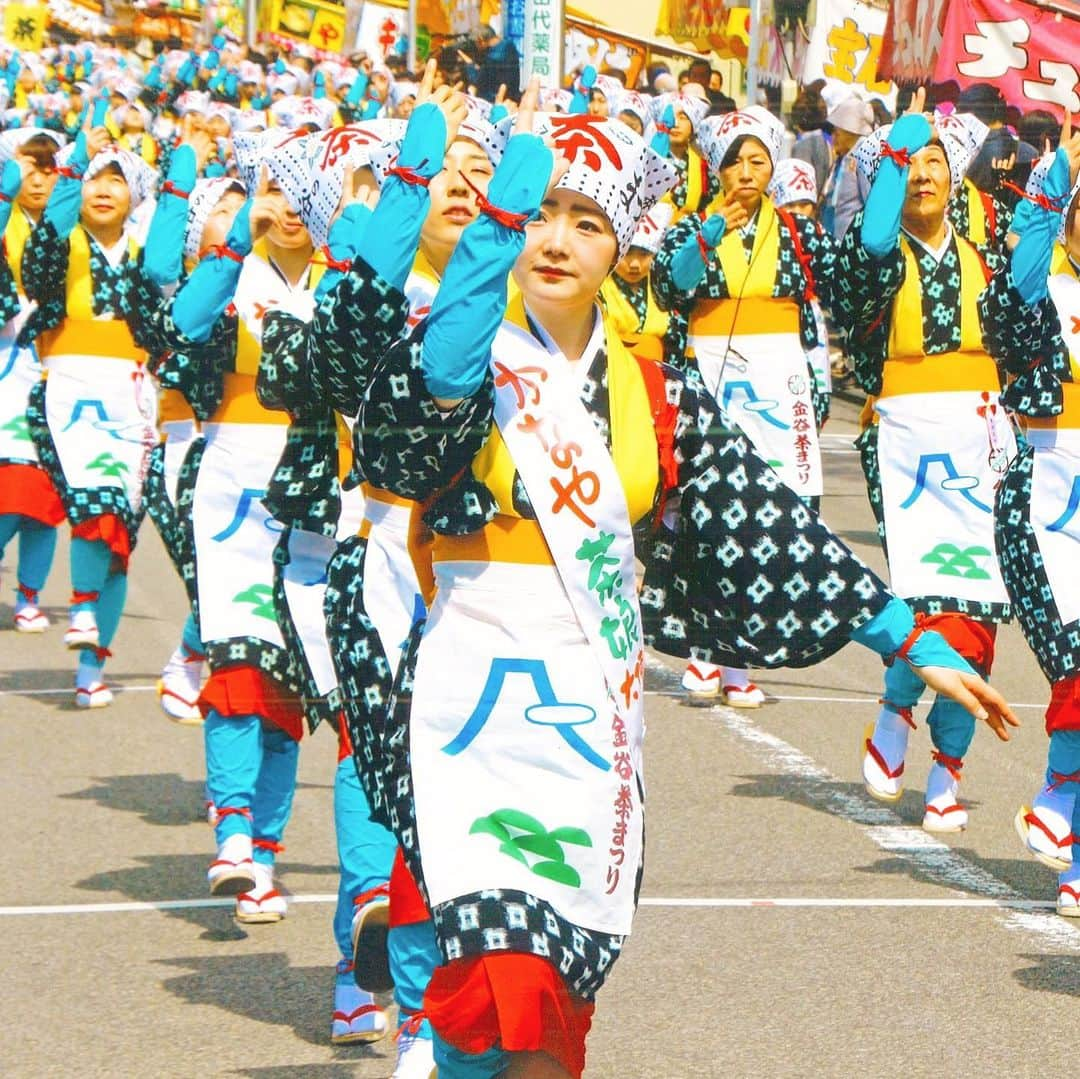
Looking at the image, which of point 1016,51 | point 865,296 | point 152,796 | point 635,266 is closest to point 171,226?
point 152,796

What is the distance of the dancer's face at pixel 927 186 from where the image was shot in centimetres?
756

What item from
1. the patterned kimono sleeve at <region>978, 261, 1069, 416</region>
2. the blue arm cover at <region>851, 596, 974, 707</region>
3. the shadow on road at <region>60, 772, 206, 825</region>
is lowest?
the shadow on road at <region>60, 772, 206, 825</region>

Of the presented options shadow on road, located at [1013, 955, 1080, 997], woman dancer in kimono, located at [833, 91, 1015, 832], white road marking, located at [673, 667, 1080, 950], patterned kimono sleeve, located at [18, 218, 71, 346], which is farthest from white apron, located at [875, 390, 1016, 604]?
patterned kimono sleeve, located at [18, 218, 71, 346]

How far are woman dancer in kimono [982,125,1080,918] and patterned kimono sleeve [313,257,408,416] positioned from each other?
114 inches

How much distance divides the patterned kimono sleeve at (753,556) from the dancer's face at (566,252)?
289 mm

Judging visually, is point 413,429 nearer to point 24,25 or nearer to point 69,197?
point 69,197

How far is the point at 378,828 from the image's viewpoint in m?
5.19

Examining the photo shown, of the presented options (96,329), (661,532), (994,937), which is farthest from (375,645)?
(96,329)

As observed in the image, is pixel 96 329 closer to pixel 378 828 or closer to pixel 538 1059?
pixel 378 828

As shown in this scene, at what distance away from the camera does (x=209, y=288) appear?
6.18m

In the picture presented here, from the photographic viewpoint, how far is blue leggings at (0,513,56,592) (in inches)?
425

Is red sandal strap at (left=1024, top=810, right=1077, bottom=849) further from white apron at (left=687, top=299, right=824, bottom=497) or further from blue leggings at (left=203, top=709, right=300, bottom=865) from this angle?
white apron at (left=687, top=299, right=824, bottom=497)

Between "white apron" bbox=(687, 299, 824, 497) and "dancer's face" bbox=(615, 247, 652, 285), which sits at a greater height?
"dancer's face" bbox=(615, 247, 652, 285)

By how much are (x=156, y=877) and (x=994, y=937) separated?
2368 millimetres
